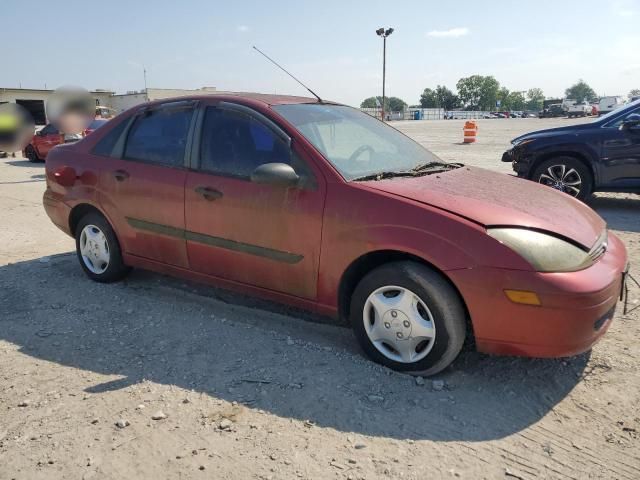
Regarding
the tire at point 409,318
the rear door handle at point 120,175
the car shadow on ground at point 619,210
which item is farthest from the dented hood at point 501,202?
the car shadow on ground at point 619,210

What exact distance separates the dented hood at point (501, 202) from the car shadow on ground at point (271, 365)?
0.85 metres

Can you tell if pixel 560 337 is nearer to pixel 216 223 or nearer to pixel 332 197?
pixel 332 197

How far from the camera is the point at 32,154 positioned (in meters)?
17.4

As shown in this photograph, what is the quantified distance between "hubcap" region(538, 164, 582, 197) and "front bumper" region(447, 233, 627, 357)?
5202 mm

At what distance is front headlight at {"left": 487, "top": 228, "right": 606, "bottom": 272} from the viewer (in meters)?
2.62

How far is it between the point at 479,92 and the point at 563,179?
465 ft

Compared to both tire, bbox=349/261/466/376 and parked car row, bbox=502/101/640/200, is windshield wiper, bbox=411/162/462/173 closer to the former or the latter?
tire, bbox=349/261/466/376

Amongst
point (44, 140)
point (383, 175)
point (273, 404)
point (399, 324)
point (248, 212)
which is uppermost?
point (44, 140)

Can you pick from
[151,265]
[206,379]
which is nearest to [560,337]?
[206,379]

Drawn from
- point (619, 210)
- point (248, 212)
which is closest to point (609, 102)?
point (619, 210)

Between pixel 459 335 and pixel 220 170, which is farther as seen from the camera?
pixel 220 170

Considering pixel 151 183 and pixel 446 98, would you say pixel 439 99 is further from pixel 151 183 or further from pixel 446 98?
pixel 151 183

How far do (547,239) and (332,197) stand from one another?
3.96ft

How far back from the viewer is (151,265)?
4.23 m
